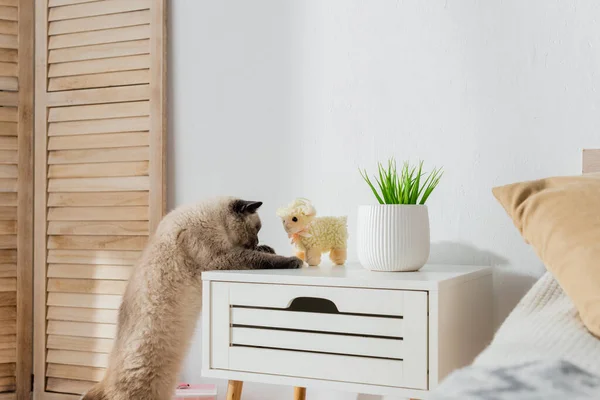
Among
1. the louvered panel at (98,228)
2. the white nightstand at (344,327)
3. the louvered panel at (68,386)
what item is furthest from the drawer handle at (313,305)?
the louvered panel at (68,386)

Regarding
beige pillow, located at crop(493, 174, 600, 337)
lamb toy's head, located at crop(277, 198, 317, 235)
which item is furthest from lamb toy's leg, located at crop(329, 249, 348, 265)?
beige pillow, located at crop(493, 174, 600, 337)

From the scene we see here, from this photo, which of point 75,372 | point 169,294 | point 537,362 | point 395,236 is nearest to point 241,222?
point 169,294

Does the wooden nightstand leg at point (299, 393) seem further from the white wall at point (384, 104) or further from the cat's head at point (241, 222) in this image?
the cat's head at point (241, 222)

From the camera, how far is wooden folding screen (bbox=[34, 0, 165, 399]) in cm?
219

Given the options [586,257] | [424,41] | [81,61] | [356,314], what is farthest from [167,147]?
[586,257]

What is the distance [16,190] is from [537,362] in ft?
6.93

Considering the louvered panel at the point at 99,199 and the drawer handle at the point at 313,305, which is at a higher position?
the louvered panel at the point at 99,199

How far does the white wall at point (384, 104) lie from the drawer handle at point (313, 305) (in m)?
0.41

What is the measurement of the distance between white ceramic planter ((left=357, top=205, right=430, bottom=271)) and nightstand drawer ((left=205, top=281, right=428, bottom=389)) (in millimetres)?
168

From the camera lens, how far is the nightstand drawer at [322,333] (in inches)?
51.4

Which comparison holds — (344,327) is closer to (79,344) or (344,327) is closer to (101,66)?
(79,344)

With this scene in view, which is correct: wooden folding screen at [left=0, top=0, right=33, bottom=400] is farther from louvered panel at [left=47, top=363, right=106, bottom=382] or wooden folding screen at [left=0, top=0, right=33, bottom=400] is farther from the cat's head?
the cat's head

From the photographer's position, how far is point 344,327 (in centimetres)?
136

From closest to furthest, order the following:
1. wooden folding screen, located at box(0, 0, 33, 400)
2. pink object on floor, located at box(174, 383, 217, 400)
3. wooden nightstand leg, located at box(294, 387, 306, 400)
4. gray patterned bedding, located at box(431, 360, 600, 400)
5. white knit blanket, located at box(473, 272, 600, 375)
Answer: gray patterned bedding, located at box(431, 360, 600, 400)
white knit blanket, located at box(473, 272, 600, 375)
wooden nightstand leg, located at box(294, 387, 306, 400)
pink object on floor, located at box(174, 383, 217, 400)
wooden folding screen, located at box(0, 0, 33, 400)
